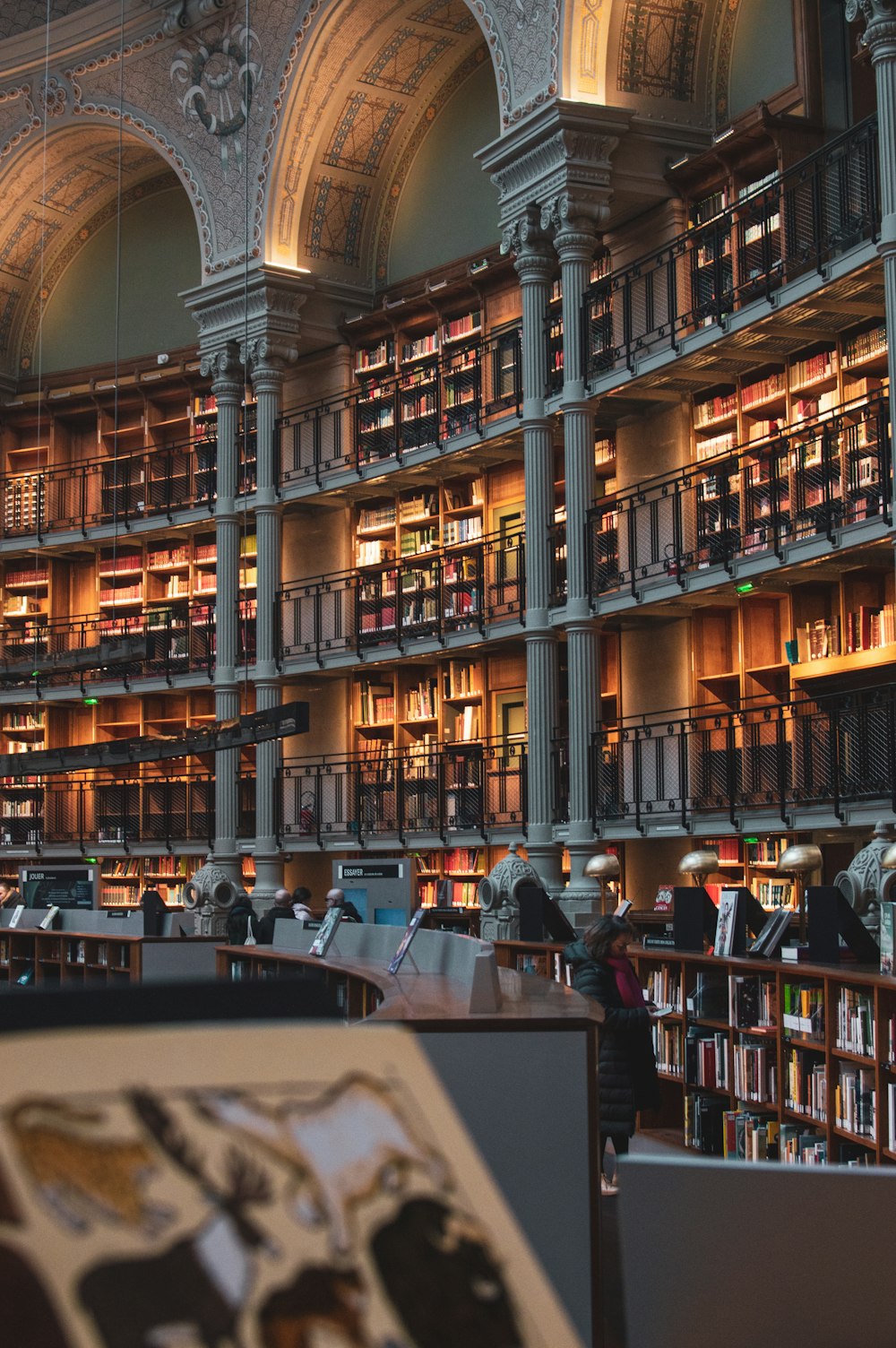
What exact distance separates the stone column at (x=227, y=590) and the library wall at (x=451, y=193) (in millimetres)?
2100

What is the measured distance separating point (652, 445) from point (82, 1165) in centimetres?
1344

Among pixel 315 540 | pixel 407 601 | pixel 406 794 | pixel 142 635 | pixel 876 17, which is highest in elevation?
pixel 876 17

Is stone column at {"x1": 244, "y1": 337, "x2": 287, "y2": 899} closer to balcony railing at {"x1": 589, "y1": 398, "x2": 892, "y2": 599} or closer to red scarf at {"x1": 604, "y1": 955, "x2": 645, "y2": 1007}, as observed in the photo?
balcony railing at {"x1": 589, "y1": 398, "x2": 892, "y2": 599}

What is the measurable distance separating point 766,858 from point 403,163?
9.45 meters

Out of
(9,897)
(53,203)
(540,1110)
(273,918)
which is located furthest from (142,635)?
(540,1110)

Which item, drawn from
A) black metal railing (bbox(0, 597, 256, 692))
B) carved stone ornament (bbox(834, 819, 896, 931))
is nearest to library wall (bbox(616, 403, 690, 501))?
black metal railing (bbox(0, 597, 256, 692))

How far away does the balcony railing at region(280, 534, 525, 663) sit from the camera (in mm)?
15039

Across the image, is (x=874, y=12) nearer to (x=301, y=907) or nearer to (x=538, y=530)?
(x=538, y=530)

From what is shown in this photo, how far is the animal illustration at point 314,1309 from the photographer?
81cm

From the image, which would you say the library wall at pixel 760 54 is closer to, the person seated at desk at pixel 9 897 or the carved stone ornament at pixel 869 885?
the carved stone ornament at pixel 869 885

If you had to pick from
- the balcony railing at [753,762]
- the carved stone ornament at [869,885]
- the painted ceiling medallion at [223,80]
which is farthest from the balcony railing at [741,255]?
the painted ceiling medallion at [223,80]

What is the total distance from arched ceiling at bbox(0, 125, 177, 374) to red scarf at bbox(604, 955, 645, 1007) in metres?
15.4

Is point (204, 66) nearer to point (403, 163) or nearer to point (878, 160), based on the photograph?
point (403, 163)

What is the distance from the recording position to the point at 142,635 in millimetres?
17047
